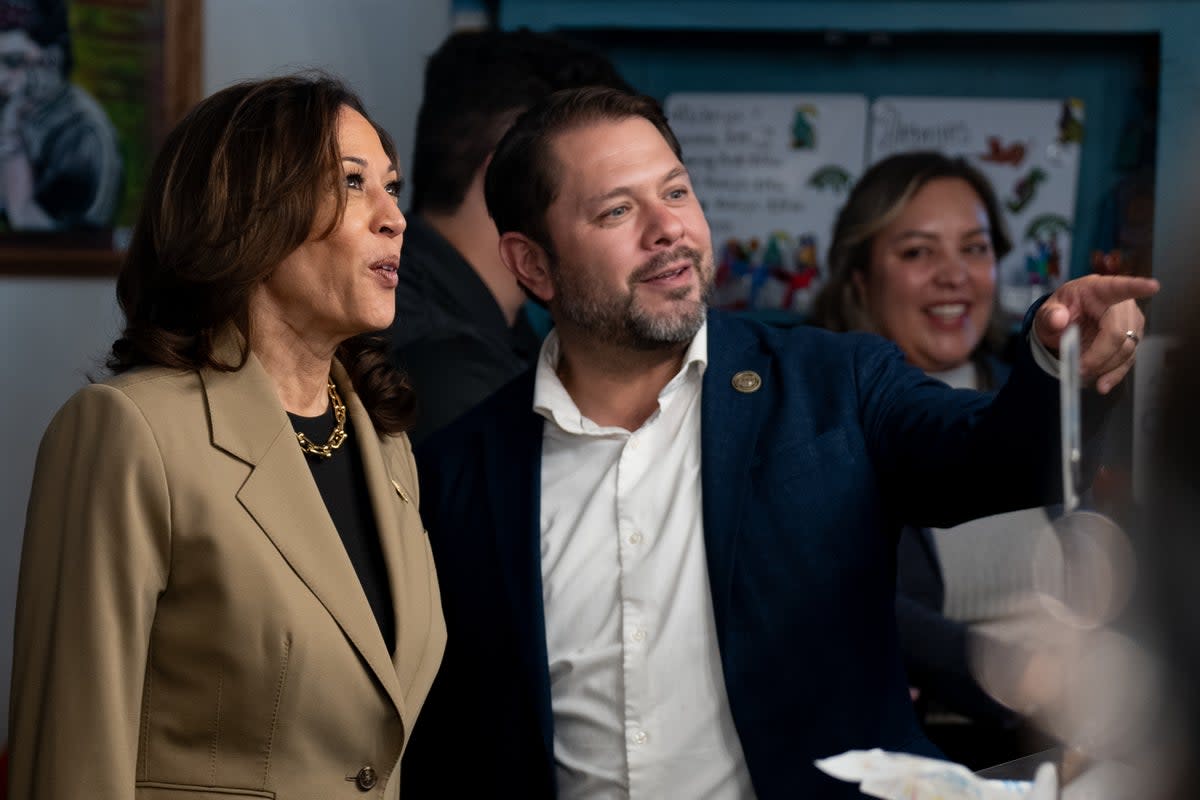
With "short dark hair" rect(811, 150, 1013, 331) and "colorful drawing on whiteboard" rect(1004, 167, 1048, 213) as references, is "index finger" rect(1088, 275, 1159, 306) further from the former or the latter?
"colorful drawing on whiteboard" rect(1004, 167, 1048, 213)

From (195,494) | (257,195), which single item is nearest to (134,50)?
(257,195)

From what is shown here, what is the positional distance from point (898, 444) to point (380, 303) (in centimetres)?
72

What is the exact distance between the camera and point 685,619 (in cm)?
186

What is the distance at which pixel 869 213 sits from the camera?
323 centimetres

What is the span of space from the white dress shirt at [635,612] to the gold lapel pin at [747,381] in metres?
0.06

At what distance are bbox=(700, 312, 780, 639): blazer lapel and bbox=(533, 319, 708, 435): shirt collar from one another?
2 centimetres

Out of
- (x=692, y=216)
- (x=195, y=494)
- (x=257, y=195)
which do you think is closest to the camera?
(x=195, y=494)

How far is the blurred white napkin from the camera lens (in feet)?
3.44

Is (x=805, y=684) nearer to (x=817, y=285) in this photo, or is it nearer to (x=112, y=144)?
(x=112, y=144)

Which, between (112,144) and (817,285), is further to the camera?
(817,285)

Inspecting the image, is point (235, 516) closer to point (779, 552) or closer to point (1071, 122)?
point (779, 552)

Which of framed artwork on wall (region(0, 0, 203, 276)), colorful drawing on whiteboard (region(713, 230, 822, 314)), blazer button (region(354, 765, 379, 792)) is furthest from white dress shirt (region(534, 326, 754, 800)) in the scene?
colorful drawing on whiteboard (region(713, 230, 822, 314))

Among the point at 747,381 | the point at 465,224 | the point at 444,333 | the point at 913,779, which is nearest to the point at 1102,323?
the point at 913,779

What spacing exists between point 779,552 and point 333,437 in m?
0.62
